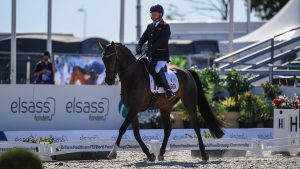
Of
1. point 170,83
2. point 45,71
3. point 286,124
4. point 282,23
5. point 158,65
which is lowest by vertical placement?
point 286,124

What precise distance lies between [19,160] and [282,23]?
25856 mm

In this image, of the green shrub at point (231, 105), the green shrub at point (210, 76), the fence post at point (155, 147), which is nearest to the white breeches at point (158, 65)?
the fence post at point (155, 147)

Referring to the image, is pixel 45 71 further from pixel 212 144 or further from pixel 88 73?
pixel 88 73

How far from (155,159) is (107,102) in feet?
16.0

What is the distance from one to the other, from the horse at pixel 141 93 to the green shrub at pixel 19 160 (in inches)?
247

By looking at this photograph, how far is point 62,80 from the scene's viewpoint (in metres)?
36.6

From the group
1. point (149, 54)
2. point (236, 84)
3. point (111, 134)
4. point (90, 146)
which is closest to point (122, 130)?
point (90, 146)

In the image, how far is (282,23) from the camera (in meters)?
34.2

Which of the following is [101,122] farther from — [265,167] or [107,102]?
[265,167]

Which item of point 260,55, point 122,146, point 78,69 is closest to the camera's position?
point 122,146

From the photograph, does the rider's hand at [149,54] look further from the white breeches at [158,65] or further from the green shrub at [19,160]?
the green shrub at [19,160]

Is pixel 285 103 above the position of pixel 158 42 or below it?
below

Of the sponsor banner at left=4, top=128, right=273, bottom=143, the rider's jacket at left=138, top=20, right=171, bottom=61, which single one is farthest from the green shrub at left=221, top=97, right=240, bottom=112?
the rider's jacket at left=138, top=20, right=171, bottom=61

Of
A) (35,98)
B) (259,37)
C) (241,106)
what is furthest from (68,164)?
(259,37)
